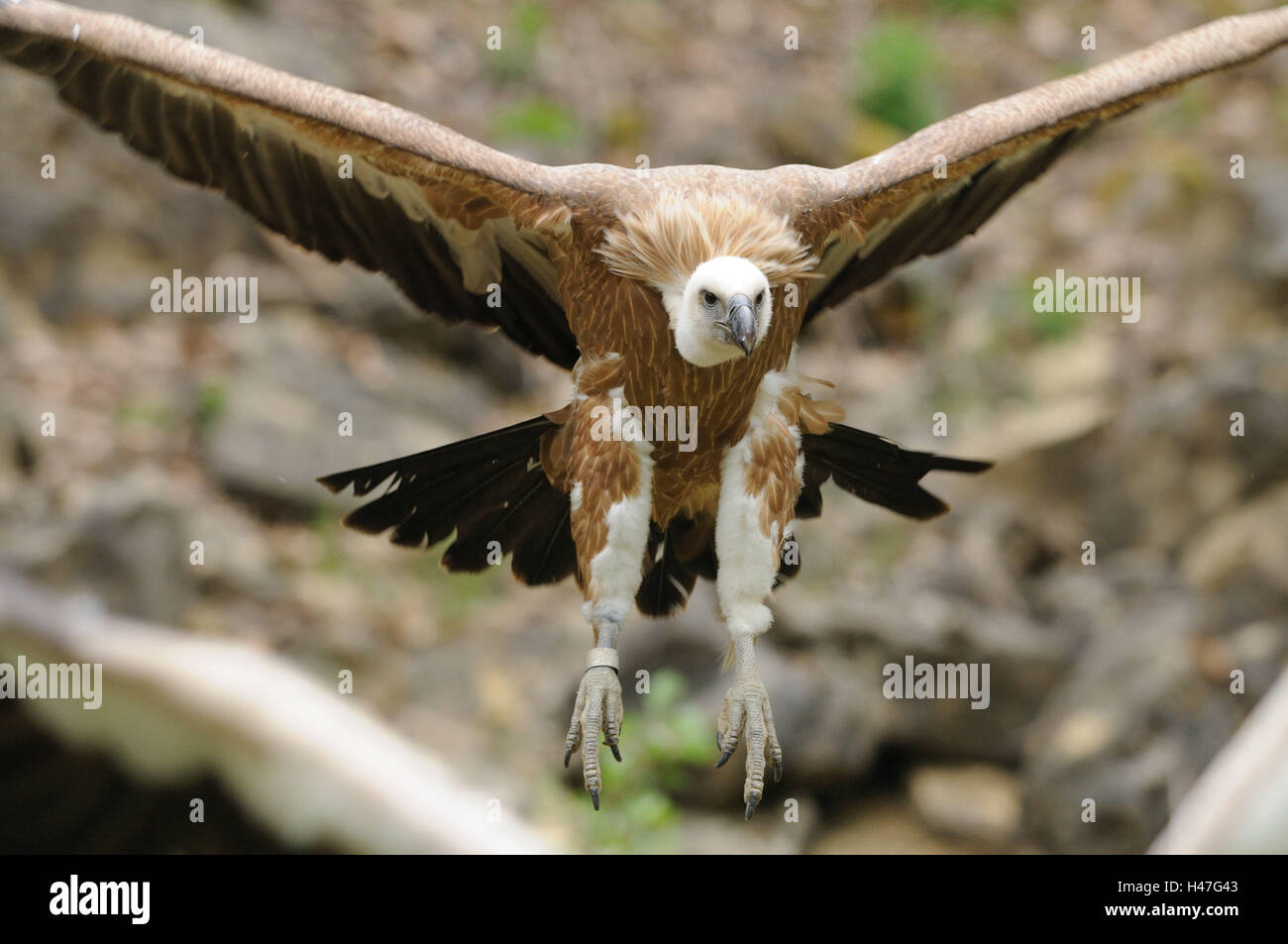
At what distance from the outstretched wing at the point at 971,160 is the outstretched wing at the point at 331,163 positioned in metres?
0.83

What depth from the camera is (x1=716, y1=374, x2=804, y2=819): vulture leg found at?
3.46 m

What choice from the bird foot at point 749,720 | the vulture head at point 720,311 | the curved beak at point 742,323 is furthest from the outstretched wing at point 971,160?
the bird foot at point 749,720

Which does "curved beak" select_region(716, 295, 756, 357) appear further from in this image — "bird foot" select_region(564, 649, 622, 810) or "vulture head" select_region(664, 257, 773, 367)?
"bird foot" select_region(564, 649, 622, 810)

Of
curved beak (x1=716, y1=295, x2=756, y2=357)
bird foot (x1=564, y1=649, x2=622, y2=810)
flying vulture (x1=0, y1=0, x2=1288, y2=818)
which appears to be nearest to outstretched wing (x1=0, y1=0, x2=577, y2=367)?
flying vulture (x1=0, y1=0, x2=1288, y2=818)

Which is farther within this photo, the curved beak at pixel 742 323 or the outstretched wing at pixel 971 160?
the outstretched wing at pixel 971 160

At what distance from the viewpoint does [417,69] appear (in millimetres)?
10789

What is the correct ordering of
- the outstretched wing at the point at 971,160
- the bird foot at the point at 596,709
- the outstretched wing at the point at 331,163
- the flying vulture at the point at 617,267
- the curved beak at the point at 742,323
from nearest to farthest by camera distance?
the curved beak at the point at 742,323, the bird foot at the point at 596,709, the flying vulture at the point at 617,267, the outstretched wing at the point at 331,163, the outstretched wing at the point at 971,160

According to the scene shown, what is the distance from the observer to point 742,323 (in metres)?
3.23

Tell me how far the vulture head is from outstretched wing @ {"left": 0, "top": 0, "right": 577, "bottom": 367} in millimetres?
520

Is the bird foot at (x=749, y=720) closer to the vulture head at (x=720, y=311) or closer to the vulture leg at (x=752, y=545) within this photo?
the vulture leg at (x=752, y=545)

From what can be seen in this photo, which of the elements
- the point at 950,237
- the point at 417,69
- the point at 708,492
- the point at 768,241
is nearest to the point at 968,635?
the point at 950,237

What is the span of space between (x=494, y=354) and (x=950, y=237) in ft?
17.8

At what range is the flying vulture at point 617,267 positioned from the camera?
138 inches

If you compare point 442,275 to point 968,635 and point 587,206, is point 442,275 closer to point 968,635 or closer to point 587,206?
point 587,206
